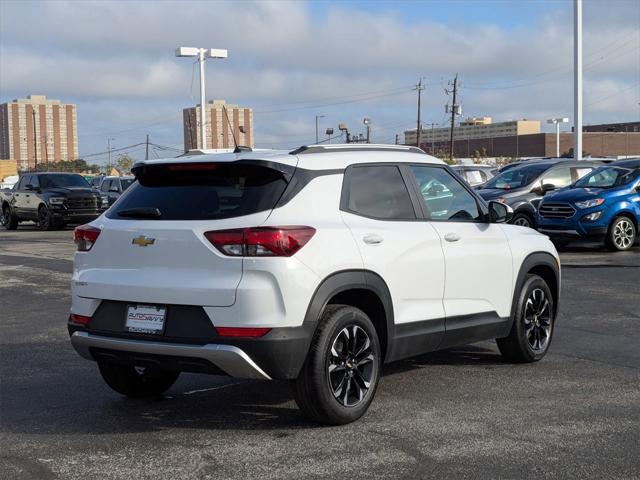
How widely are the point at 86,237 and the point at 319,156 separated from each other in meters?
1.69

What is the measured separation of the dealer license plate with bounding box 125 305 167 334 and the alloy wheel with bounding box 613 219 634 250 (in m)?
13.8

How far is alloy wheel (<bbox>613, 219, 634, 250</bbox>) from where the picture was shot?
688 inches

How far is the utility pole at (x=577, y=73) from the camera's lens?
3353 centimetres

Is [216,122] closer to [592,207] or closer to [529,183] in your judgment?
[529,183]

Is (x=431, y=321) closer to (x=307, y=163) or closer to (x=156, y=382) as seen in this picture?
(x=307, y=163)

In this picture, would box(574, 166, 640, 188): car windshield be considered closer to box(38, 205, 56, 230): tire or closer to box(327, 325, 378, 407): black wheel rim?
box(327, 325, 378, 407): black wheel rim

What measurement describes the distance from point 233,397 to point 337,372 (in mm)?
1240

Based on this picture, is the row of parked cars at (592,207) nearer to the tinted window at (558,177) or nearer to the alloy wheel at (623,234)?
the alloy wheel at (623,234)

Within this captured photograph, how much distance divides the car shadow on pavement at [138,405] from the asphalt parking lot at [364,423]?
0.01 metres

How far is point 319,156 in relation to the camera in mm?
5875

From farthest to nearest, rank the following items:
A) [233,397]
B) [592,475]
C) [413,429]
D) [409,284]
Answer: [233,397]
[409,284]
[413,429]
[592,475]

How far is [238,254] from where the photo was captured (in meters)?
5.26

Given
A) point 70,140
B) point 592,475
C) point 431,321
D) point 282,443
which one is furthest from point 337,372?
point 70,140

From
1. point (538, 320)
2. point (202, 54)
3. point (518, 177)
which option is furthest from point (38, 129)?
point (538, 320)
